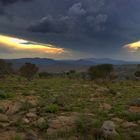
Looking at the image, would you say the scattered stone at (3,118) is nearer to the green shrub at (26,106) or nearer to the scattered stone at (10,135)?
the scattered stone at (10,135)

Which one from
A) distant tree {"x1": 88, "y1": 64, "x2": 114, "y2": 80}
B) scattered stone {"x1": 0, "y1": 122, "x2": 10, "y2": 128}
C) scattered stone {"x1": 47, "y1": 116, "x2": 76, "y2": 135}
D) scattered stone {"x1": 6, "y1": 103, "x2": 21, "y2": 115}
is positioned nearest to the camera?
scattered stone {"x1": 47, "y1": 116, "x2": 76, "y2": 135}

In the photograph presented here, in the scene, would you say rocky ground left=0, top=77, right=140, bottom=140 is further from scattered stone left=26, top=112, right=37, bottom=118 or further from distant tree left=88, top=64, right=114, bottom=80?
distant tree left=88, top=64, right=114, bottom=80

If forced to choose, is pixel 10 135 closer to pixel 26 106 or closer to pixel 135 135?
pixel 26 106

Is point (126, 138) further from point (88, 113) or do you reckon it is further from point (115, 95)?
point (115, 95)

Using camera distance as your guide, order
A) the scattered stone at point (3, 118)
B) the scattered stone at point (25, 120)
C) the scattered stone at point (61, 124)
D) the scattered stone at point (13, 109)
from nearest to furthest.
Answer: the scattered stone at point (61, 124), the scattered stone at point (25, 120), the scattered stone at point (3, 118), the scattered stone at point (13, 109)

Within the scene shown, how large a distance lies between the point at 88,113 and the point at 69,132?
3.50 meters

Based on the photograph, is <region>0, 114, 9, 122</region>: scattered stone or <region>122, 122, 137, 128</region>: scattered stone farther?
<region>0, 114, 9, 122</region>: scattered stone

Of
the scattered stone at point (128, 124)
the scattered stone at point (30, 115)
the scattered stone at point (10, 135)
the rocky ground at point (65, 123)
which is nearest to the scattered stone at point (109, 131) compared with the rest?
the rocky ground at point (65, 123)

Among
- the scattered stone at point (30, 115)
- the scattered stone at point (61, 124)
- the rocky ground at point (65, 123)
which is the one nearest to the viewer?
the rocky ground at point (65, 123)

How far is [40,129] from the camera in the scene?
447 inches

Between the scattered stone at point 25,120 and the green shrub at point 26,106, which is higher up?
the green shrub at point 26,106

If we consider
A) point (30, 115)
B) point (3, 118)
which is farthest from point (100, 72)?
point (3, 118)

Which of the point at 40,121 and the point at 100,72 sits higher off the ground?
the point at 40,121

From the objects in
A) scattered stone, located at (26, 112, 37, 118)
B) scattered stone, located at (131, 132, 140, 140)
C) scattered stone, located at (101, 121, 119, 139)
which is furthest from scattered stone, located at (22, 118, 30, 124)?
scattered stone, located at (131, 132, 140, 140)
